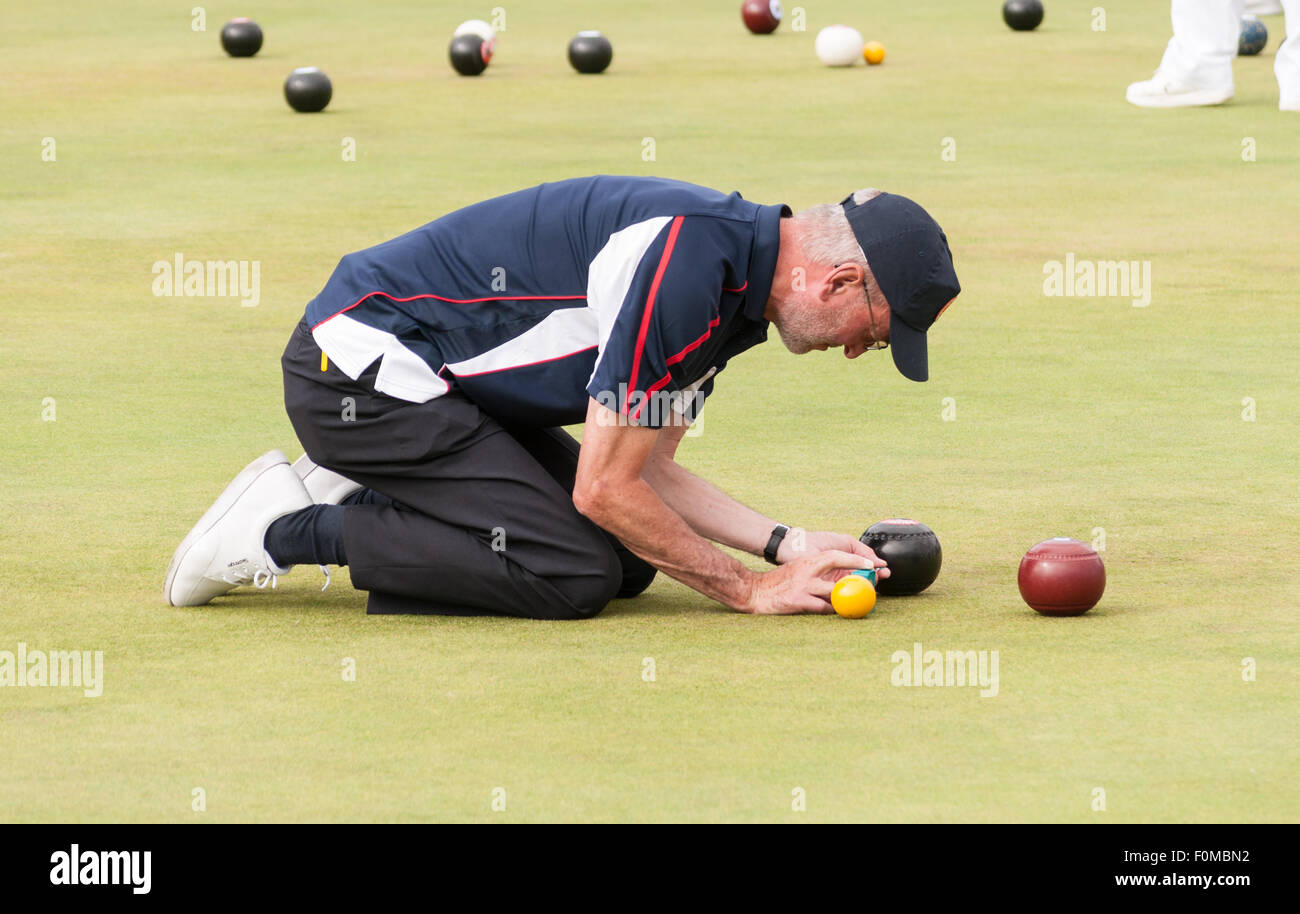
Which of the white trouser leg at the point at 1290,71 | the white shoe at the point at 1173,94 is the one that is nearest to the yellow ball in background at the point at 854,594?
the white trouser leg at the point at 1290,71

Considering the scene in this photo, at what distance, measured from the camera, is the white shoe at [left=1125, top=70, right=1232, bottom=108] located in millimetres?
15086

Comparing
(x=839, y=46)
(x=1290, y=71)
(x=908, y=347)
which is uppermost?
(x=839, y=46)

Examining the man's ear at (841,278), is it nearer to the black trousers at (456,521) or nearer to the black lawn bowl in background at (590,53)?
the black trousers at (456,521)

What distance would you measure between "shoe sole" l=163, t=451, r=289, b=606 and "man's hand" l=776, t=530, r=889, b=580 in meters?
1.36

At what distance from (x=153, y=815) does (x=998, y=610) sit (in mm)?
2299

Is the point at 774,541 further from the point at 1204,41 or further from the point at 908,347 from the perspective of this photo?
the point at 1204,41

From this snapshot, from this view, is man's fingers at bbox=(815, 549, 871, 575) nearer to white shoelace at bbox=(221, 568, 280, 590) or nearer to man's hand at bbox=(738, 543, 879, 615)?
man's hand at bbox=(738, 543, 879, 615)

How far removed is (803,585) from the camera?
5.16 metres

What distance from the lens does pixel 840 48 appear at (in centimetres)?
1745

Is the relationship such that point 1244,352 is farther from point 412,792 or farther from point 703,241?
point 412,792

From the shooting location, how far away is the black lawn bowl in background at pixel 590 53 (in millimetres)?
17000

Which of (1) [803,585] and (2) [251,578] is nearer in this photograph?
(1) [803,585]

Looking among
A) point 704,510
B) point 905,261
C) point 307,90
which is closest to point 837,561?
point 704,510

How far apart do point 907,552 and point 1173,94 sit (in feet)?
35.6
